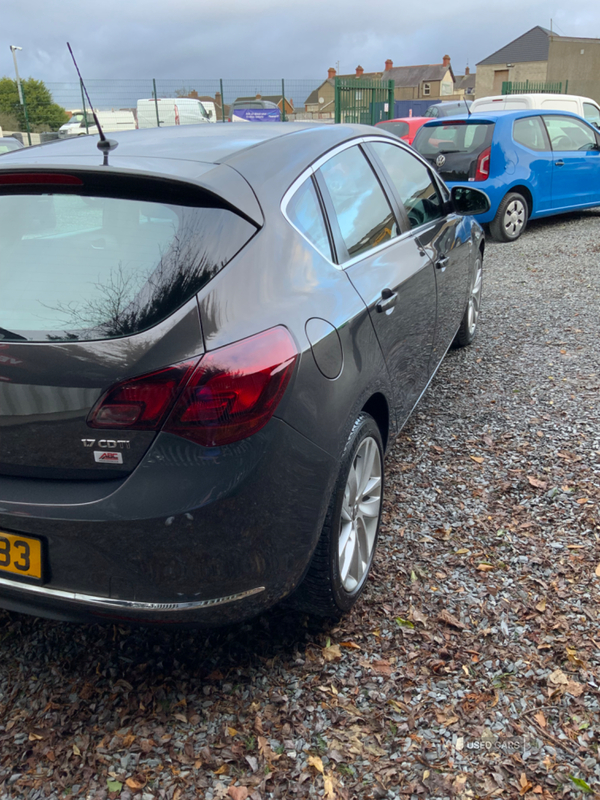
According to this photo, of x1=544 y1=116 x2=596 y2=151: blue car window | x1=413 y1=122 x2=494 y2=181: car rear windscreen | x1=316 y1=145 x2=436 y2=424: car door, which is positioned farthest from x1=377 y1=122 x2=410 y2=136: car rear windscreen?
x1=316 y1=145 x2=436 y2=424: car door

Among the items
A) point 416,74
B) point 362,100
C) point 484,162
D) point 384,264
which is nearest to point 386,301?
point 384,264

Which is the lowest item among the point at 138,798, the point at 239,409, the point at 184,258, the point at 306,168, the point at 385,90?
the point at 138,798

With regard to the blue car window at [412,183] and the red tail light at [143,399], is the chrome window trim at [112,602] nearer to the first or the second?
the red tail light at [143,399]

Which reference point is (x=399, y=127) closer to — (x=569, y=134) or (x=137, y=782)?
(x=569, y=134)

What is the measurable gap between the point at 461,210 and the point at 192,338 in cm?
330

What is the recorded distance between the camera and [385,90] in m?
23.5

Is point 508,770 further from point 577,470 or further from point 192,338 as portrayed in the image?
point 577,470

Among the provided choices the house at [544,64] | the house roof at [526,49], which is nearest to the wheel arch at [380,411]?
the house at [544,64]

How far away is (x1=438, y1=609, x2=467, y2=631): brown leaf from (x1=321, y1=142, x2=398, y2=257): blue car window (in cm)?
143

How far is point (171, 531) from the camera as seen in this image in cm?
180

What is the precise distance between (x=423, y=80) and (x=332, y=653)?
315 ft

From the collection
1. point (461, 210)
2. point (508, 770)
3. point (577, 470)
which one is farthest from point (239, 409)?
point (461, 210)

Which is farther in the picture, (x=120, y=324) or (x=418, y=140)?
(x=418, y=140)

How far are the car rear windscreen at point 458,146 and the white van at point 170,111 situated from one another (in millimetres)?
17664
